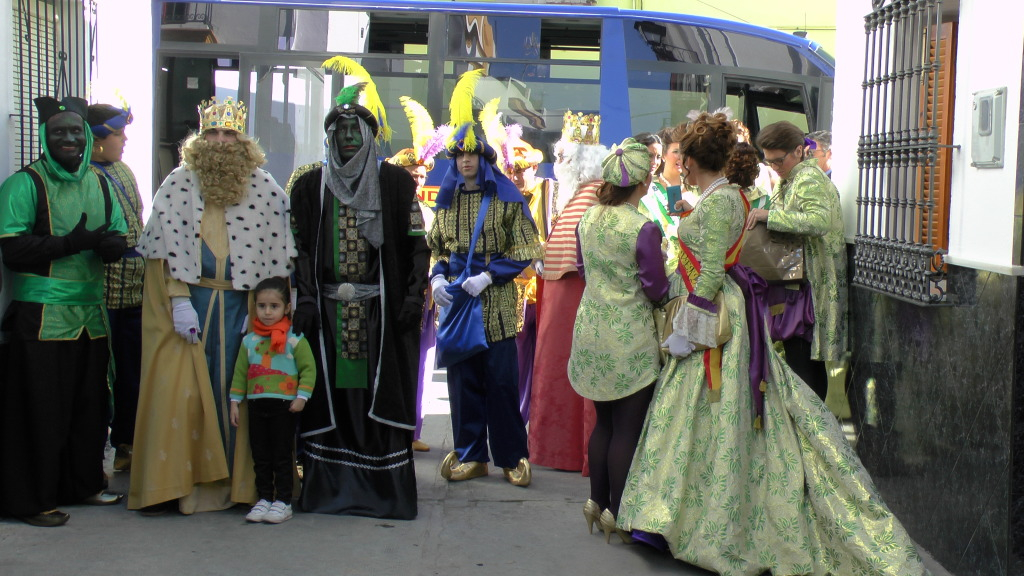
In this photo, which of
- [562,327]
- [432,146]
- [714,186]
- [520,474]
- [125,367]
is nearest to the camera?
[714,186]

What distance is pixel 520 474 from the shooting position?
222 inches

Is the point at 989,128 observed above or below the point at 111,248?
above

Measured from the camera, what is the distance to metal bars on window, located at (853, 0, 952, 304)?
429cm

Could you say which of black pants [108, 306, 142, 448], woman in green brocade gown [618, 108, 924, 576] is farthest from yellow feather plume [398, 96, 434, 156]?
woman in green brocade gown [618, 108, 924, 576]

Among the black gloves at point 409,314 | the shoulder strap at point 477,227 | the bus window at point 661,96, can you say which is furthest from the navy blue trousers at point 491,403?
the bus window at point 661,96

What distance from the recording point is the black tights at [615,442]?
4.46 meters

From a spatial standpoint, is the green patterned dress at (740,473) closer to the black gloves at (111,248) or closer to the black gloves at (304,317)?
the black gloves at (304,317)

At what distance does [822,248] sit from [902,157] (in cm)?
67

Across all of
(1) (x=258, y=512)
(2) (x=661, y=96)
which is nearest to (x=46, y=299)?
(1) (x=258, y=512)

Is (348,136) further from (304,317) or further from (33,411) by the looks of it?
(33,411)

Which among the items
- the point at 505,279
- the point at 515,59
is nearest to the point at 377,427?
the point at 505,279

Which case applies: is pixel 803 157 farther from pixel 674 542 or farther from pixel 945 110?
pixel 674 542

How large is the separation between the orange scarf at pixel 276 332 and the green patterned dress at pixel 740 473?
64.6 inches

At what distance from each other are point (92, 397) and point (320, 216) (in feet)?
4.27
